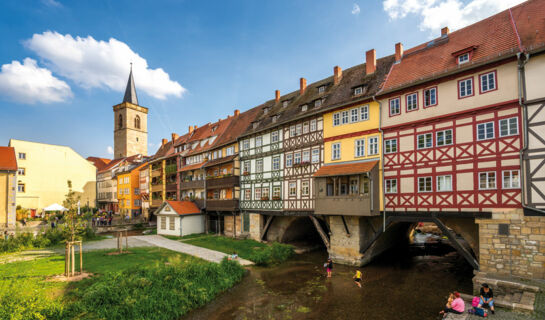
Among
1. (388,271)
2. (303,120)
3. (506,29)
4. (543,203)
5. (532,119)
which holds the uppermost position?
(506,29)

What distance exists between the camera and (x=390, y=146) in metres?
18.1

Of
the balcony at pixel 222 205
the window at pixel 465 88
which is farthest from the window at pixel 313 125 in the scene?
the balcony at pixel 222 205

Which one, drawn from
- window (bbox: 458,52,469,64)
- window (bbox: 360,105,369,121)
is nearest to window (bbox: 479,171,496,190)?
window (bbox: 458,52,469,64)

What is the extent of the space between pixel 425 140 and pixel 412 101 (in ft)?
8.19

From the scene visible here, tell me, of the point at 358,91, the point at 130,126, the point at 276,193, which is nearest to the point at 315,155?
the point at 276,193

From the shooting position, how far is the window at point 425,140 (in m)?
16.6

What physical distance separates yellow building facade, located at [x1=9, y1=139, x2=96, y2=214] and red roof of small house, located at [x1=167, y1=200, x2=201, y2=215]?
25.6 meters

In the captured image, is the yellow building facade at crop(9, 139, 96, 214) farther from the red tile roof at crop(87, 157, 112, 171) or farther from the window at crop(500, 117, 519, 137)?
the window at crop(500, 117, 519, 137)

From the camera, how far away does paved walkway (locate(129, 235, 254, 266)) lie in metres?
21.1

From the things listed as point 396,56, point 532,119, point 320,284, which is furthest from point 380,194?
point 396,56

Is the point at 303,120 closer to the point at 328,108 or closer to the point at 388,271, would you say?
the point at 328,108

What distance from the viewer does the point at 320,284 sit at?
16.7 meters

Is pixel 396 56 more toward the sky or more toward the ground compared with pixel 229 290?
more toward the sky

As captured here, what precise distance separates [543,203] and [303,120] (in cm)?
1515
